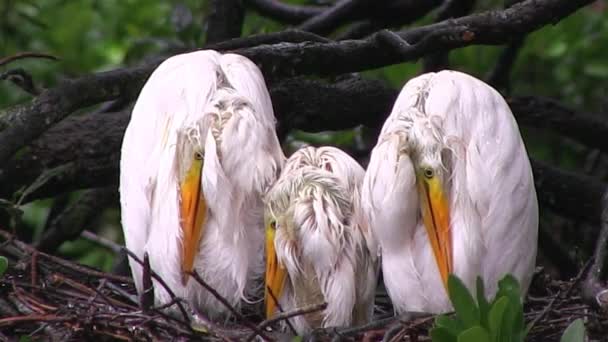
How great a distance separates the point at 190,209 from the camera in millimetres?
3760

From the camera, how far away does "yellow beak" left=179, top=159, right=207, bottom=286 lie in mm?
3758

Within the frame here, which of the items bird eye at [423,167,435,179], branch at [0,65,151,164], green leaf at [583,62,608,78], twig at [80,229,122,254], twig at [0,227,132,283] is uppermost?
branch at [0,65,151,164]

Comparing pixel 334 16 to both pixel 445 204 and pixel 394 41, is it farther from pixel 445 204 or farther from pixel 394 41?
pixel 445 204

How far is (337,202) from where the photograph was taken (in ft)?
12.4

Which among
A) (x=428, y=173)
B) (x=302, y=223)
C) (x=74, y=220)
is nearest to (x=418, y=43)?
(x=428, y=173)

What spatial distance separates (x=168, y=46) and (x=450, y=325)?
2593 millimetres

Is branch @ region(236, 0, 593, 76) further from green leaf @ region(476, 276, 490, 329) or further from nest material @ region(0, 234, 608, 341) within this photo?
green leaf @ region(476, 276, 490, 329)

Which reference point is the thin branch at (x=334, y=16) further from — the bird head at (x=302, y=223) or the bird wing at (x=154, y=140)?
the bird head at (x=302, y=223)

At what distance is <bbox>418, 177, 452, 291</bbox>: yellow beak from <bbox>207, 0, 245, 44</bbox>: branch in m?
1.58

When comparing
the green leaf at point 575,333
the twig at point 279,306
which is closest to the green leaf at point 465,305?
the green leaf at point 575,333

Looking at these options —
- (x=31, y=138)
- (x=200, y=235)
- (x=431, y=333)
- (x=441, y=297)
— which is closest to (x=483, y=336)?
(x=431, y=333)

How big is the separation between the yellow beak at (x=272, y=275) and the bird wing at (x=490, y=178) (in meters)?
0.48

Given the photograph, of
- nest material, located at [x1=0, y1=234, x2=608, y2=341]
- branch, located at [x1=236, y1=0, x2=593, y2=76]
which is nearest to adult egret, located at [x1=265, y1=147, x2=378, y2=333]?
nest material, located at [x1=0, y1=234, x2=608, y2=341]

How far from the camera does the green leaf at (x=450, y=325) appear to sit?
313 centimetres
